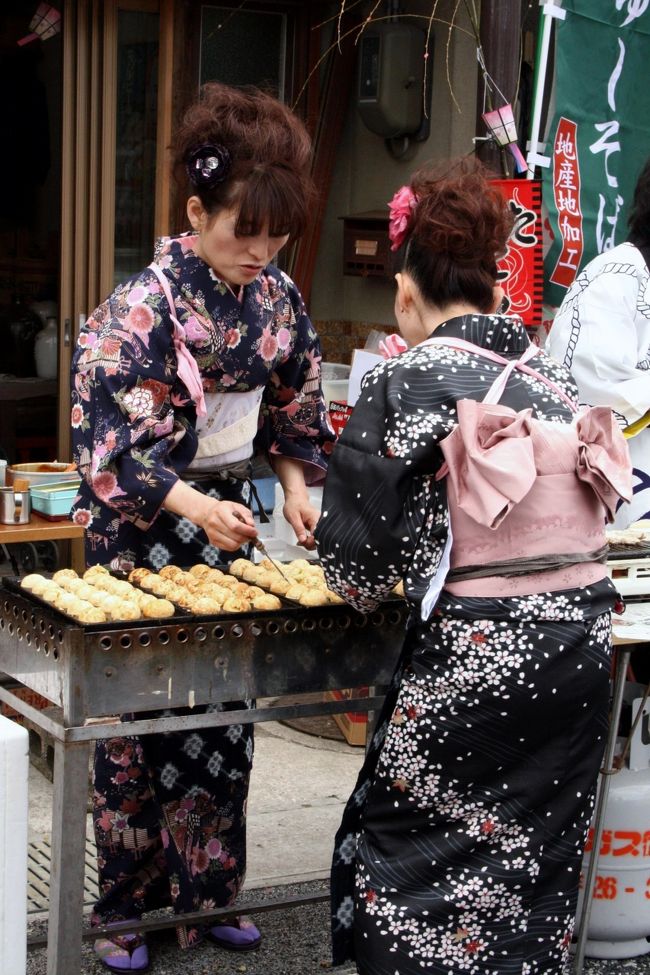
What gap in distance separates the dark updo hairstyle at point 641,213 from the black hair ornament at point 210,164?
2117 millimetres

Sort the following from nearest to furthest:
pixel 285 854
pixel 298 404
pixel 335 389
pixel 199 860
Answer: pixel 199 860 → pixel 298 404 → pixel 285 854 → pixel 335 389

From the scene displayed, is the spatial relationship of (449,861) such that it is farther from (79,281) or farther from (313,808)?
(79,281)

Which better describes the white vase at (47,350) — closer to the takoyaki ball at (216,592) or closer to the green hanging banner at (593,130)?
the green hanging banner at (593,130)

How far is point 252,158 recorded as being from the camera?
11.7 ft

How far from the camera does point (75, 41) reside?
6.89 meters

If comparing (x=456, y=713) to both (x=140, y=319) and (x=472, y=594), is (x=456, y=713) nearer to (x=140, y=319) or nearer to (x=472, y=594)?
(x=472, y=594)

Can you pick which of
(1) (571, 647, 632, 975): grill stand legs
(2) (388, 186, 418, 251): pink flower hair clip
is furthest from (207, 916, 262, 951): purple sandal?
(2) (388, 186, 418, 251): pink flower hair clip

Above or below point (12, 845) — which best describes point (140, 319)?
above

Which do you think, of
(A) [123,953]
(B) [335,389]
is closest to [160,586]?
(A) [123,953]

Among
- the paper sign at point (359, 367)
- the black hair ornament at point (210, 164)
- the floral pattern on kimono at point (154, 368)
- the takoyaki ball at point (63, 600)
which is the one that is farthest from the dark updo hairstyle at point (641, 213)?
the takoyaki ball at point (63, 600)

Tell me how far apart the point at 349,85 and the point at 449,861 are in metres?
5.49

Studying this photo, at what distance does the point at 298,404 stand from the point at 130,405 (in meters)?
0.76

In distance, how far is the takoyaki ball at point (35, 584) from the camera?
3.33 metres

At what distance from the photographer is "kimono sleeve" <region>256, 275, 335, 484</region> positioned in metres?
4.09
